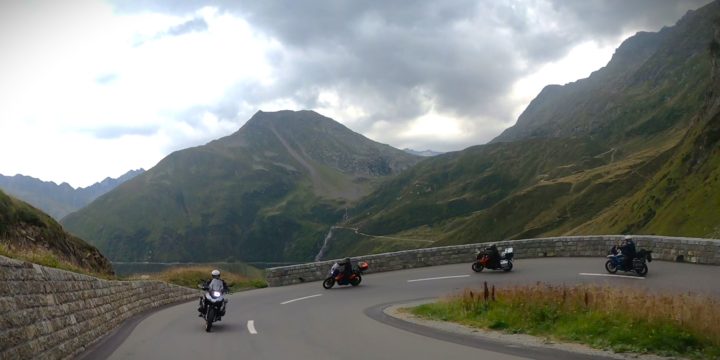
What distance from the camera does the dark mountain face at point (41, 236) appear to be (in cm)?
2584

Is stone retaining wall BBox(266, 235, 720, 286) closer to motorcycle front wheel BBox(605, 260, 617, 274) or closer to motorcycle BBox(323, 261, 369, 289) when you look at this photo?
motorcycle BBox(323, 261, 369, 289)

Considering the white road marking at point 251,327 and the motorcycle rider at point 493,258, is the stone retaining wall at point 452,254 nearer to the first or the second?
the motorcycle rider at point 493,258

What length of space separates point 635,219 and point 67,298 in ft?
297

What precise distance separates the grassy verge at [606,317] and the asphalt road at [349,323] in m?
1.06

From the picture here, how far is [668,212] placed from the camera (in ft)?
247

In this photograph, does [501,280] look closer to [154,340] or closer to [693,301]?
[693,301]

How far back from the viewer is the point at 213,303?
14.7 metres

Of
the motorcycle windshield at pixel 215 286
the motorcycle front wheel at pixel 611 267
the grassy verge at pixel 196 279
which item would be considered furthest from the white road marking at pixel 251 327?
the grassy verge at pixel 196 279

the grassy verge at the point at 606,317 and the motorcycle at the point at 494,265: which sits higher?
the motorcycle at the point at 494,265

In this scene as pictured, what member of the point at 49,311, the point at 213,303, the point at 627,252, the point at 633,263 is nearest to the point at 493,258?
the point at 627,252

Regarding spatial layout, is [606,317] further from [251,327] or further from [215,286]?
[215,286]

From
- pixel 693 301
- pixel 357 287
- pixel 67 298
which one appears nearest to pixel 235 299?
pixel 357 287

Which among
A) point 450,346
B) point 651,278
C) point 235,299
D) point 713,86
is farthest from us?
point 713,86

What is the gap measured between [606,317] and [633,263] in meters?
10.2
